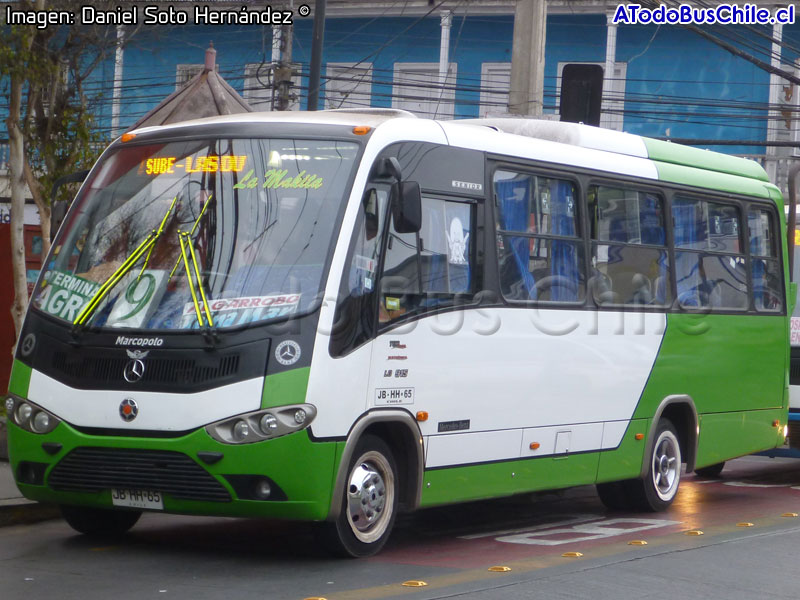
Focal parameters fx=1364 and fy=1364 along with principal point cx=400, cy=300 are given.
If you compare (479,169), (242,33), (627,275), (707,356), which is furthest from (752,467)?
(242,33)

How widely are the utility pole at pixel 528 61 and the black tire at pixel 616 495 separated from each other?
523 cm

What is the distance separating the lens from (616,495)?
1163cm

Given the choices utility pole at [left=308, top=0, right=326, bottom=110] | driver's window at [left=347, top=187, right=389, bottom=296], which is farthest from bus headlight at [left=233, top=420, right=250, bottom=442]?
utility pole at [left=308, top=0, right=326, bottom=110]

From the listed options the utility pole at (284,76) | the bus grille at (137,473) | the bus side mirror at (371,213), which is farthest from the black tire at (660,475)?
the utility pole at (284,76)

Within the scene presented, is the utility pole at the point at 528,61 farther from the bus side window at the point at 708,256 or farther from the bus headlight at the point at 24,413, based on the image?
the bus headlight at the point at 24,413

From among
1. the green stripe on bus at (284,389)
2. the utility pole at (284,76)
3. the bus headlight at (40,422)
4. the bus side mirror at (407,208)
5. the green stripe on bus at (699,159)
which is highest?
the utility pole at (284,76)

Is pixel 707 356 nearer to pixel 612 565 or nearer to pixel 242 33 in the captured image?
pixel 612 565

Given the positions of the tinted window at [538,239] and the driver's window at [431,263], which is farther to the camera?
the tinted window at [538,239]

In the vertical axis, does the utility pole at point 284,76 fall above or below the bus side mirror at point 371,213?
above

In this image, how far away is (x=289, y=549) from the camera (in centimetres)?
→ 879

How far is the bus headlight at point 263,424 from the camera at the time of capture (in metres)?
7.71

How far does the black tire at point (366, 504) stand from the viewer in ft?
26.6

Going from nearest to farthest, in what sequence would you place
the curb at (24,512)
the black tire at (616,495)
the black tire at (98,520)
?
the black tire at (98,520)
the curb at (24,512)
the black tire at (616,495)

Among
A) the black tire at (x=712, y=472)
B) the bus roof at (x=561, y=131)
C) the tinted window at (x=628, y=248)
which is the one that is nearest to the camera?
the bus roof at (x=561, y=131)
